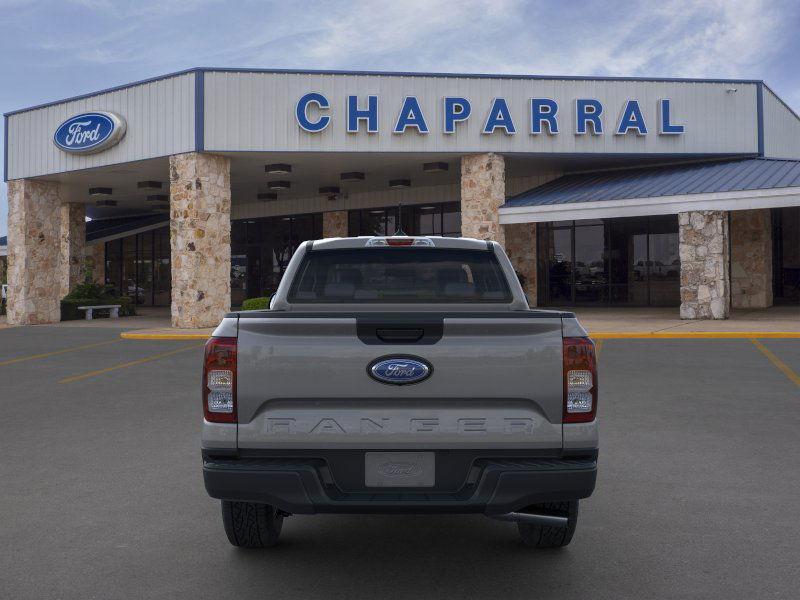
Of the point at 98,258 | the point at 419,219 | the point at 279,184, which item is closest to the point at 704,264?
the point at 419,219

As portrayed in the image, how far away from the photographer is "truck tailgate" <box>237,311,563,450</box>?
3.63m

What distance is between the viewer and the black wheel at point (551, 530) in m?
4.09

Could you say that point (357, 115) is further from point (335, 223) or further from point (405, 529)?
point (405, 529)

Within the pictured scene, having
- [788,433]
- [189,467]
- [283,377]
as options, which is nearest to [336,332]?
[283,377]

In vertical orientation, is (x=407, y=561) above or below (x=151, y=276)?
below

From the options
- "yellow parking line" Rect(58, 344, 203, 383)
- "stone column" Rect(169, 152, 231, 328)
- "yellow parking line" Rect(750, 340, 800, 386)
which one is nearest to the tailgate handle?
"yellow parking line" Rect(750, 340, 800, 386)

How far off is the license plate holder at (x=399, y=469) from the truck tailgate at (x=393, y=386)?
0.21ft

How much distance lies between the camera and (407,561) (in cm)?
425

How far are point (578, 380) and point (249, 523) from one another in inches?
76.9

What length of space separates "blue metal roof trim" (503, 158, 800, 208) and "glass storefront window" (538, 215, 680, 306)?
3.64 metres

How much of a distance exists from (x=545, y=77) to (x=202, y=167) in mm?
10390

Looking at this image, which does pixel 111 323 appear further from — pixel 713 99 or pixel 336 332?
pixel 336 332

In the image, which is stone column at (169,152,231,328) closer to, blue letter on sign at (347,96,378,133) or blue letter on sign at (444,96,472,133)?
blue letter on sign at (347,96,378,133)

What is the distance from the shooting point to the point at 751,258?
27.7 meters
